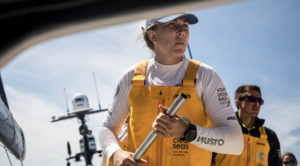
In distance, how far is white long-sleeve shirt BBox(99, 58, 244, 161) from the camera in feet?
7.78

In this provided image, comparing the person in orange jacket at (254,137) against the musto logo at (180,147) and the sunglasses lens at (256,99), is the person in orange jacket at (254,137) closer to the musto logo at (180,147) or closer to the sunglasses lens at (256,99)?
the sunglasses lens at (256,99)

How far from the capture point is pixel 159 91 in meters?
2.47

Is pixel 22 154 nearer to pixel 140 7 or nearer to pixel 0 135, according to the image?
pixel 0 135

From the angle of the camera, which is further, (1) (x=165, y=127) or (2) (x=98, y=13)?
(1) (x=165, y=127)

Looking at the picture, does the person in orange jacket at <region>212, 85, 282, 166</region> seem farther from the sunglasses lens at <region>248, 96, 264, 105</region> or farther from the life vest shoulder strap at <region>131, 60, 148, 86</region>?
the life vest shoulder strap at <region>131, 60, 148, 86</region>

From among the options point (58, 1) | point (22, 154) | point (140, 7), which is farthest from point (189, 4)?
point (22, 154)

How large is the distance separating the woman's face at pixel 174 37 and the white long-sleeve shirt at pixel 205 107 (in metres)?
0.10

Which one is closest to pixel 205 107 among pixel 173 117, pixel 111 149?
pixel 173 117

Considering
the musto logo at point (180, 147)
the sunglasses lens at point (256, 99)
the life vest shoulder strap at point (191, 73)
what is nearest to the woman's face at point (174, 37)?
the life vest shoulder strap at point (191, 73)

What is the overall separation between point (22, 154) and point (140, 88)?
220cm

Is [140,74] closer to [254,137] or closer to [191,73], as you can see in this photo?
[191,73]

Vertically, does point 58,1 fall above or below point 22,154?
above

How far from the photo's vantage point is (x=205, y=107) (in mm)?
2500

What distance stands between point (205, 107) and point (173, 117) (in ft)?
1.27
